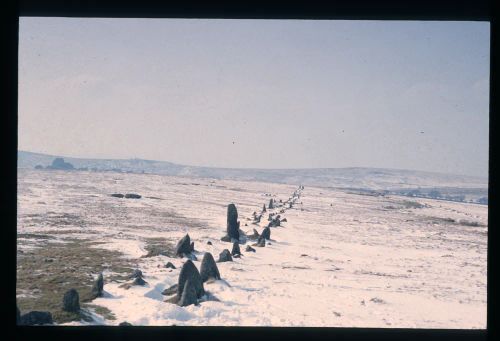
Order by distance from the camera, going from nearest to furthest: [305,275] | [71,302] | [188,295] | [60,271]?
1. [71,302]
2. [188,295]
3. [60,271]
4. [305,275]

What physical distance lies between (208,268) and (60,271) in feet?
13.8

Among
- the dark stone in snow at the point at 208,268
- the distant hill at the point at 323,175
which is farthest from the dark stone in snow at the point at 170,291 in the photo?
the distant hill at the point at 323,175

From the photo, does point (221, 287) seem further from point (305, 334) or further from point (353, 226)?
point (353, 226)

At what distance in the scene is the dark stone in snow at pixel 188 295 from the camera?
8.21 m

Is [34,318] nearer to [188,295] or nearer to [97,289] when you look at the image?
[97,289]

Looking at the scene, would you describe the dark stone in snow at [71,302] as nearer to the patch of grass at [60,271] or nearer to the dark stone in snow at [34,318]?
the patch of grass at [60,271]

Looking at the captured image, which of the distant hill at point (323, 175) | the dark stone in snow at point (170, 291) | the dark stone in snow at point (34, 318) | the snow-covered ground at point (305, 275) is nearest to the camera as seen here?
the dark stone in snow at point (34, 318)

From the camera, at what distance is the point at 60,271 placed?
10445 mm

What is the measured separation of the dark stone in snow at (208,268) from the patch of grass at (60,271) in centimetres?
222

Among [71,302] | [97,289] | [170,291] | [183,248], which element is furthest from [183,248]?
[71,302]

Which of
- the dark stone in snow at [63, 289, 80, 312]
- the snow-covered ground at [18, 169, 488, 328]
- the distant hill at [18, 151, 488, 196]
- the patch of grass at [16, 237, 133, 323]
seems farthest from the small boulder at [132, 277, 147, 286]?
the distant hill at [18, 151, 488, 196]

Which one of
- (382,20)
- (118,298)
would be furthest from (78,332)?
(118,298)

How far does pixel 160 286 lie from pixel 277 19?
8142 mm

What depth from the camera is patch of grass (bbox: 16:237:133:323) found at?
7.80m
